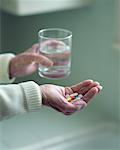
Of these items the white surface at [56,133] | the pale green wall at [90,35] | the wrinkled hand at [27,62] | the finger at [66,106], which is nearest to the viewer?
the finger at [66,106]

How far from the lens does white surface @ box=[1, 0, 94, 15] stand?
112 cm

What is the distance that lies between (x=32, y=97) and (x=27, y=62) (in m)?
0.16

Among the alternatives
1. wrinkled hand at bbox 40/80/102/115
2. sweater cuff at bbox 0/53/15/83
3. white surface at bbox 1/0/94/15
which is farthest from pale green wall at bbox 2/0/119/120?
wrinkled hand at bbox 40/80/102/115

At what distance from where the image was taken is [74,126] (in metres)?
1.12

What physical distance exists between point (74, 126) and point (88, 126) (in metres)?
0.04

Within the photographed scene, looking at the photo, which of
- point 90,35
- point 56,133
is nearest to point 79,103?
point 56,133

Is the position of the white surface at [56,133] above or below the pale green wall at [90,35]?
below

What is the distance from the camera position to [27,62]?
854mm

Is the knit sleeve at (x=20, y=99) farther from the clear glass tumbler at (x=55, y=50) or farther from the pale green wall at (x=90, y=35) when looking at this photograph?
the pale green wall at (x=90, y=35)

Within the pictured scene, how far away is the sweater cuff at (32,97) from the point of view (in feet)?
2.31

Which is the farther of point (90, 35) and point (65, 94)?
point (90, 35)

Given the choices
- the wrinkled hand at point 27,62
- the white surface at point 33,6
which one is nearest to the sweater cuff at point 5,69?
the wrinkled hand at point 27,62

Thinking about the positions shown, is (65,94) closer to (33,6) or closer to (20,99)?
(20,99)

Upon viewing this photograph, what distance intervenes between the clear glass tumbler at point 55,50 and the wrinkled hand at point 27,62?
0.04 ft
